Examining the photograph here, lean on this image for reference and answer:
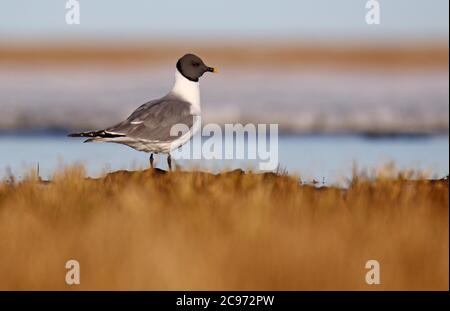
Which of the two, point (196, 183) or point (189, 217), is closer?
point (189, 217)

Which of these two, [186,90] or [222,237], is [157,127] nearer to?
[186,90]

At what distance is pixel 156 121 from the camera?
1005 cm

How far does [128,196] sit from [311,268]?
7.16 feet

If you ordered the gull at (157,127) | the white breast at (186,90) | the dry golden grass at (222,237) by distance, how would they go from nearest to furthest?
the dry golden grass at (222,237), the gull at (157,127), the white breast at (186,90)

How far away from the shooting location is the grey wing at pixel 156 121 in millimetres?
9984

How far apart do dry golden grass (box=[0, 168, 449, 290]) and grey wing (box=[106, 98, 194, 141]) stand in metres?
1.66

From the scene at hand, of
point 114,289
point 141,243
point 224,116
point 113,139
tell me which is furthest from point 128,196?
point 224,116

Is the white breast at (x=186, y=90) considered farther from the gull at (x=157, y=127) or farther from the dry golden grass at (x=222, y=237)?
the dry golden grass at (x=222, y=237)

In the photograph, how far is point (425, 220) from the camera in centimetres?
702

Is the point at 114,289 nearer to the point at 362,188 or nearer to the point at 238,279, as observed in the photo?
the point at 238,279

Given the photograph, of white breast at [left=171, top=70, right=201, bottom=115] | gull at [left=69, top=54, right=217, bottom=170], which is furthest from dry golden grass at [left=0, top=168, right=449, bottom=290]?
white breast at [left=171, top=70, right=201, bottom=115]

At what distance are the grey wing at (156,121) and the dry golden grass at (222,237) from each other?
65.5 inches

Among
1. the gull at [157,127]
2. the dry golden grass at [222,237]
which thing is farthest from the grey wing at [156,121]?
the dry golden grass at [222,237]

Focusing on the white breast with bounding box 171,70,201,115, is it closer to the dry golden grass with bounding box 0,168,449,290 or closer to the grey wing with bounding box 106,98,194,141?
the grey wing with bounding box 106,98,194,141
